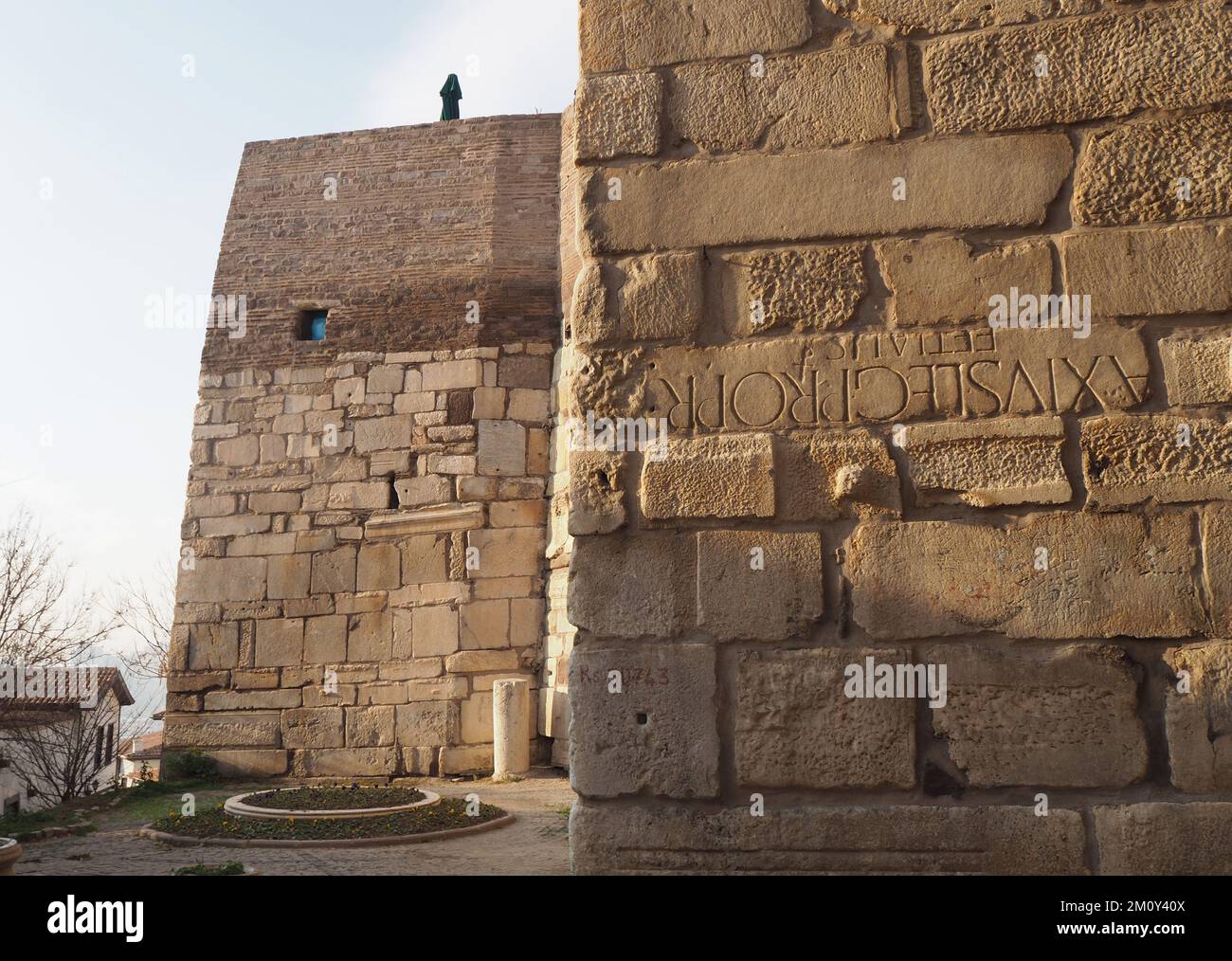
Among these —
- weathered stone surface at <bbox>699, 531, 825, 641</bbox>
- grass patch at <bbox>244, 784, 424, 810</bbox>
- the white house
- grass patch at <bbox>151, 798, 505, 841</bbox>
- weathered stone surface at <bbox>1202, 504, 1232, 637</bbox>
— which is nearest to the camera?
weathered stone surface at <bbox>1202, 504, 1232, 637</bbox>

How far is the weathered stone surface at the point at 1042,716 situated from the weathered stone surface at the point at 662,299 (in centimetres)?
96

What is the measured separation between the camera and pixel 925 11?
2576mm

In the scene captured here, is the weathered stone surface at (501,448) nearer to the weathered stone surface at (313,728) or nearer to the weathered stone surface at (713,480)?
the weathered stone surface at (313,728)

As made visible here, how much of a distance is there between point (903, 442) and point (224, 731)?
29.9 ft

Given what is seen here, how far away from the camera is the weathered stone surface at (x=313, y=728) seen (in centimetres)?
980

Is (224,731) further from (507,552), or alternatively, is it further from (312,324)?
(312,324)

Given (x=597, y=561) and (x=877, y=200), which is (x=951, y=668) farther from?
(x=877, y=200)

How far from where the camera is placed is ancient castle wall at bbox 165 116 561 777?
9.78 meters

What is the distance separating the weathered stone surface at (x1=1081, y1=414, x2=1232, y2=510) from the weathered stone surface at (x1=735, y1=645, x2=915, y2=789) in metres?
0.59

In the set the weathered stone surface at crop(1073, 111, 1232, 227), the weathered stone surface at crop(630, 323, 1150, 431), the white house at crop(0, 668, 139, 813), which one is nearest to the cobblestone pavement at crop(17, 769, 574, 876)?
the weathered stone surface at crop(630, 323, 1150, 431)

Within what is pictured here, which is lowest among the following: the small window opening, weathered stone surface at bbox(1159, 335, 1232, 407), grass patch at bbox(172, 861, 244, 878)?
grass patch at bbox(172, 861, 244, 878)

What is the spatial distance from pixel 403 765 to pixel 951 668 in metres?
7.97

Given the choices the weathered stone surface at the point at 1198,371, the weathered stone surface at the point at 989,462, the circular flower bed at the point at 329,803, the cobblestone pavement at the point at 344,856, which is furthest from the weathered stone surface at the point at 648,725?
the circular flower bed at the point at 329,803

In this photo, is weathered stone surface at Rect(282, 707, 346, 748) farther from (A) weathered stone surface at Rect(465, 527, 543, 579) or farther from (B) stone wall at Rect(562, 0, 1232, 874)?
(B) stone wall at Rect(562, 0, 1232, 874)
